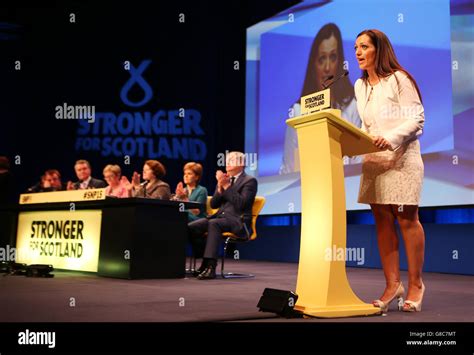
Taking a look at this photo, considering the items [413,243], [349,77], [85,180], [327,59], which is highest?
[327,59]

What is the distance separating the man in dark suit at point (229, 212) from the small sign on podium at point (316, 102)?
2.49 metres

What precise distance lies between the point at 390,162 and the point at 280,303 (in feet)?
3.05

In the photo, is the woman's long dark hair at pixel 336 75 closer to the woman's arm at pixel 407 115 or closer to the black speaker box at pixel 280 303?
the woman's arm at pixel 407 115

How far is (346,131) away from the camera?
8.32 ft

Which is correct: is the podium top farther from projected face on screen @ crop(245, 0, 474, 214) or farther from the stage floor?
projected face on screen @ crop(245, 0, 474, 214)

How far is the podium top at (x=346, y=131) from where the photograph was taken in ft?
8.15

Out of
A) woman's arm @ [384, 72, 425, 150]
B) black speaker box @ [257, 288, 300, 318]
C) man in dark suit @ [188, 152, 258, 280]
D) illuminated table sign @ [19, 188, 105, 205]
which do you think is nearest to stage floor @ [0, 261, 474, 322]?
black speaker box @ [257, 288, 300, 318]

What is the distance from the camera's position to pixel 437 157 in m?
5.70

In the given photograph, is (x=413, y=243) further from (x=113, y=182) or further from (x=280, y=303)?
(x=113, y=182)
